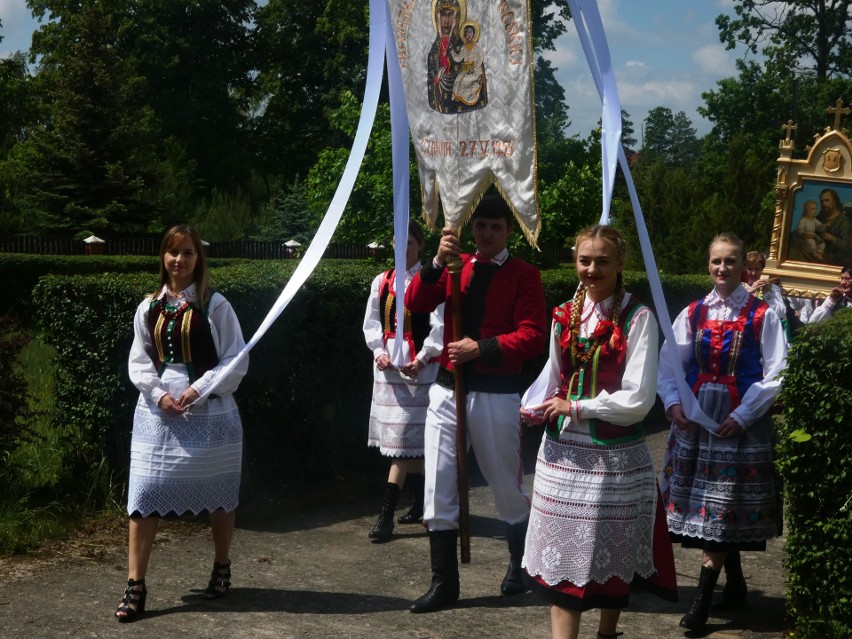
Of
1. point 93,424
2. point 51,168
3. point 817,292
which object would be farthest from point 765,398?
point 51,168

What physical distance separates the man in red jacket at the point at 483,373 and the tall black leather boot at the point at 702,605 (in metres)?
1.00

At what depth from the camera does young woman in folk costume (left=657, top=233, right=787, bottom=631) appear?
5.45 meters

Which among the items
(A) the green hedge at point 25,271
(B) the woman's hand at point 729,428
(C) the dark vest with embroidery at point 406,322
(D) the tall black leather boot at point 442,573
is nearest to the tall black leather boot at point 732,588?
(B) the woman's hand at point 729,428

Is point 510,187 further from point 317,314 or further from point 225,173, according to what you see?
point 225,173

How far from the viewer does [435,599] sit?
224 inches

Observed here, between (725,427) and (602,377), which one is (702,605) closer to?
(725,427)

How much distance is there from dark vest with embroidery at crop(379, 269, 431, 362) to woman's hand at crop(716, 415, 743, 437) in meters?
2.58

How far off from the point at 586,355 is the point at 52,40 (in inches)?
1918

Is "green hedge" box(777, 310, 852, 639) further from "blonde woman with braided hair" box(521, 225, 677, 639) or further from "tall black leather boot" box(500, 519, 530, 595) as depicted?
"tall black leather boot" box(500, 519, 530, 595)

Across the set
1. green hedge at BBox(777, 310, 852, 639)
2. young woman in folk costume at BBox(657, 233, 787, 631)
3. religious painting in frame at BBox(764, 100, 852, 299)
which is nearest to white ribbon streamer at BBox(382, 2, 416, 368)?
young woman in folk costume at BBox(657, 233, 787, 631)

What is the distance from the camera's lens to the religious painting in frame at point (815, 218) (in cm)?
1191

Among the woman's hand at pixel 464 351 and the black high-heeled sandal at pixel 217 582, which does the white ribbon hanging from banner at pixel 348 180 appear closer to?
the woman's hand at pixel 464 351

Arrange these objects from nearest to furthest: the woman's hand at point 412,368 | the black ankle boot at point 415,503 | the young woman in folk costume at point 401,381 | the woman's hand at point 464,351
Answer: the woman's hand at point 464,351, the woman's hand at point 412,368, the young woman in folk costume at point 401,381, the black ankle boot at point 415,503

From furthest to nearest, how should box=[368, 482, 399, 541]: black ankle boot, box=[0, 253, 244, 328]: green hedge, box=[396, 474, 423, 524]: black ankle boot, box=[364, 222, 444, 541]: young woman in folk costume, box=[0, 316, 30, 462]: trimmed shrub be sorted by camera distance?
box=[0, 253, 244, 328]: green hedge
box=[396, 474, 423, 524]: black ankle boot
box=[364, 222, 444, 541]: young woman in folk costume
box=[368, 482, 399, 541]: black ankle boot
box=[0, 316, 30, 462]: trimmed shrub
